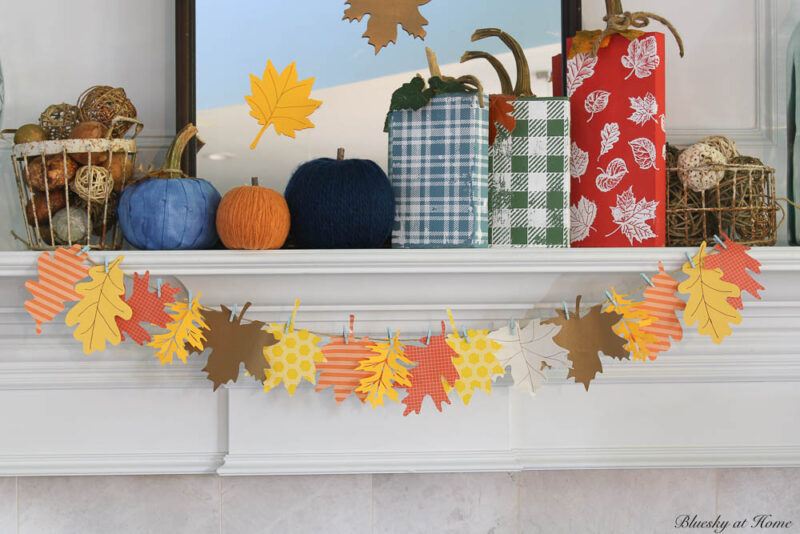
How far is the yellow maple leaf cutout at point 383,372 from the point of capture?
808 mm

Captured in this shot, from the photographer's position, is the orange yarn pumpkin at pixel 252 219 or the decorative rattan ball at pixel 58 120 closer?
the orange yarn pumpkin at pixel 252 219

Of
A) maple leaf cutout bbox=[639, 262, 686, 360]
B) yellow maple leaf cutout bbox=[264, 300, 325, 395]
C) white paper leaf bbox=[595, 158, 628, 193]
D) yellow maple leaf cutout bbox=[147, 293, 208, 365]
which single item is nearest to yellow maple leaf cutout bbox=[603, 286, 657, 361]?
maple leaf cutout bbox=[639, 262, 686, 360]

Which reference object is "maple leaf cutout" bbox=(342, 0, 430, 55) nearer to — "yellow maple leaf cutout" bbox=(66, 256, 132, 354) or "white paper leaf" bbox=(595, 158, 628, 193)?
"white paper leaf" bbox=(595, 158, 628, 193)

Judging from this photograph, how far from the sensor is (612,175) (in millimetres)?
817

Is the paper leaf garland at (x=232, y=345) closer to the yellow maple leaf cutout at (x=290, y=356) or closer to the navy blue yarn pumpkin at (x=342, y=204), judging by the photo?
the yellow maple leaf cutout at (x=290, y=356)

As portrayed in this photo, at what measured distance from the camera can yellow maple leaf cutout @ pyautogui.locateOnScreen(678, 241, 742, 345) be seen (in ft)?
2.61

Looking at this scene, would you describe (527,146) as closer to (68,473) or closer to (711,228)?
(711,228)

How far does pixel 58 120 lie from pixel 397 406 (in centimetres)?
58

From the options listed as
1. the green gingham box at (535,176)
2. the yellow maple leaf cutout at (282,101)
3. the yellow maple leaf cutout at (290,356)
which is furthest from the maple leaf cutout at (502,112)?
the yellow maple leaf cutout at (290,356)

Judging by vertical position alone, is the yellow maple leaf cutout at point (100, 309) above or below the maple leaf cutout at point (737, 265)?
below

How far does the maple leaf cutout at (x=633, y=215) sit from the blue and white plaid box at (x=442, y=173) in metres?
0.17

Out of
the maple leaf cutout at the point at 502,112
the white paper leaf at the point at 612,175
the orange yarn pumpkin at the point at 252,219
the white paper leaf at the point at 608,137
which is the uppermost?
the maple leaf cutout at the point at 502,112

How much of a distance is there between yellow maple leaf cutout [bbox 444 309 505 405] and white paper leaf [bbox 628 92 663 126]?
1.02ft

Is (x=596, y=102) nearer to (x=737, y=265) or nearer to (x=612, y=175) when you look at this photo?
(x=612, y=175)
